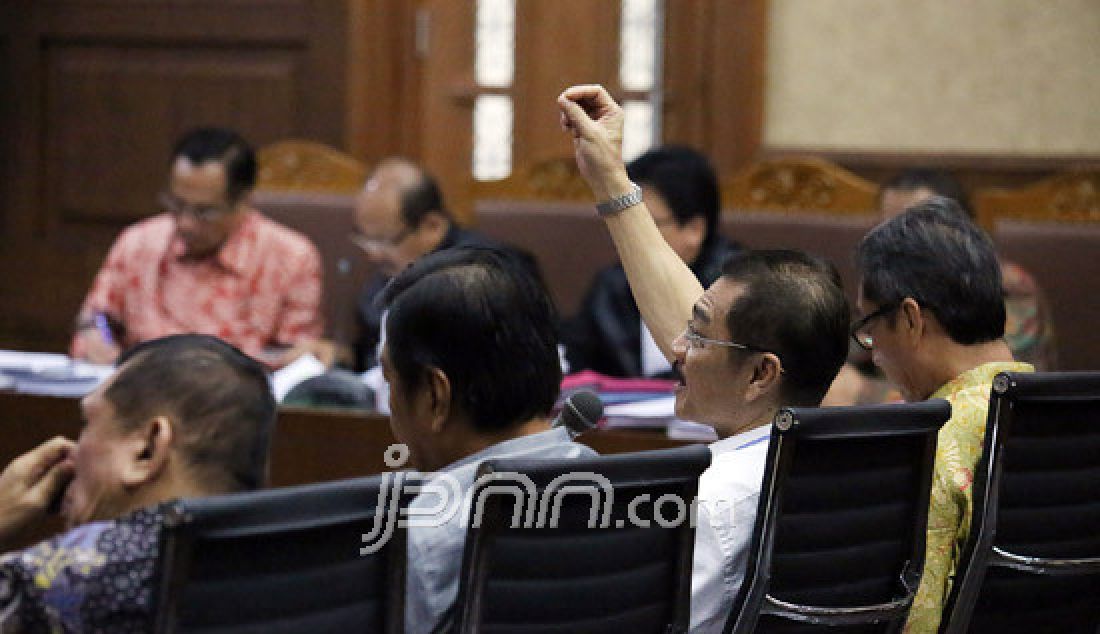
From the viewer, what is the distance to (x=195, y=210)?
4230mm

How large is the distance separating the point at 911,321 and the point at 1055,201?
2139 mm

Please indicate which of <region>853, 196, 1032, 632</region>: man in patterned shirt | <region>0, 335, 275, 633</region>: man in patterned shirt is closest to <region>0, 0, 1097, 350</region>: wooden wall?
<region>853, 196, 1032, 632</region>: man in patterned shirt

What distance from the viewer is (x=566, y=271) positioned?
170 inches

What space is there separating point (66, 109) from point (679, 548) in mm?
4723

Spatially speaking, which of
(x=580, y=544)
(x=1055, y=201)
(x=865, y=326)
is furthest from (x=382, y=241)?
(x=580, y=544)

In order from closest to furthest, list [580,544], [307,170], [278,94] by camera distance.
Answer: [580,544], [307,170], [278,94]

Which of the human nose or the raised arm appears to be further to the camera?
the raised arm

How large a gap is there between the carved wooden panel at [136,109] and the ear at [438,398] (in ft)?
13.8

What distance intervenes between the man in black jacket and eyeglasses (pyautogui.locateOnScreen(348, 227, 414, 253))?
48cm

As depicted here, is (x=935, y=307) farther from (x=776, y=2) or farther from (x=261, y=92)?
(x=261, y=92)

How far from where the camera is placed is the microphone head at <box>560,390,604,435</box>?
1826 millimetres

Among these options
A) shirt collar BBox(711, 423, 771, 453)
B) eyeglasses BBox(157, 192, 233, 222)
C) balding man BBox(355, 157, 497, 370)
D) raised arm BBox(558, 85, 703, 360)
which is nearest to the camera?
shirt collar BBox(711, 423, 771, 453)

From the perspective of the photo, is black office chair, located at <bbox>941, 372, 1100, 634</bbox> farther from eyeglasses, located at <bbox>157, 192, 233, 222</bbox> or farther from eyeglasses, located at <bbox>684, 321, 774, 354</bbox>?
eyeglasses, located at <bbox>157, 192, 233, 222</bbox>

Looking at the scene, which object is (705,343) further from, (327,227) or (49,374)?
(327,227)
